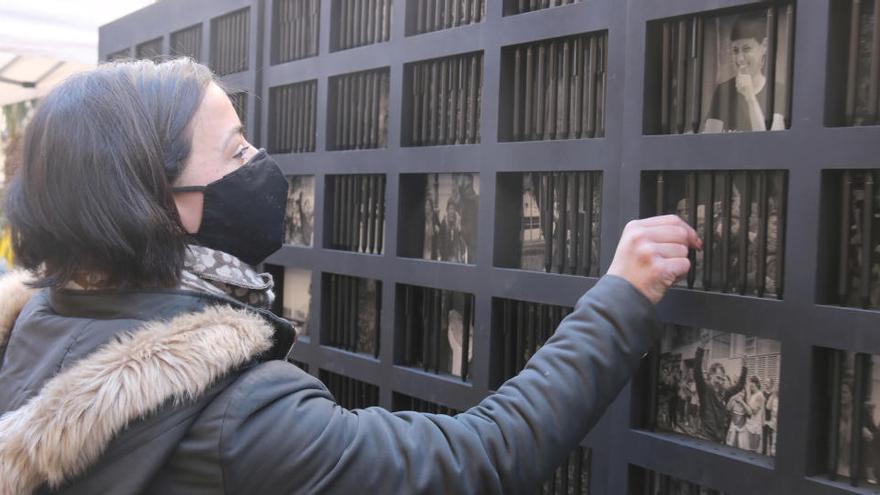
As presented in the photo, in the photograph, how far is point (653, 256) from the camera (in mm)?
1076

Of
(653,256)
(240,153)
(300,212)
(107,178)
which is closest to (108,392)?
(107,178)

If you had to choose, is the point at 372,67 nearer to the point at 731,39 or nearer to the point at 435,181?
the point at 435,181

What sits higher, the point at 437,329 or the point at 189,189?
the point at 189,189

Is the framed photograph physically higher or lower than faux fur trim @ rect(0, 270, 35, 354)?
higher

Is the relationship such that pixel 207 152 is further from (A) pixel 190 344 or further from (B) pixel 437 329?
(B) pixel 437 329

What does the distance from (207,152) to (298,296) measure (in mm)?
947

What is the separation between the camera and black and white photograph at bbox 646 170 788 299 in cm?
110

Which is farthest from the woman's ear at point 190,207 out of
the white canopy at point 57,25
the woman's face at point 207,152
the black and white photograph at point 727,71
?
the white canopy at point 57,25

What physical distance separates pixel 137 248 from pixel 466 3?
779 millimetres

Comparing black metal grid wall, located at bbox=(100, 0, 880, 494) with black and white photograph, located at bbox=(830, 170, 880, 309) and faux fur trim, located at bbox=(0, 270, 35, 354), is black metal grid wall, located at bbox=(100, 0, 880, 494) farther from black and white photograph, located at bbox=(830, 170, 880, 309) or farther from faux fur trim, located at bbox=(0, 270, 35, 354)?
faux fur trim, located at bbox=(0, 270, 35, 354)

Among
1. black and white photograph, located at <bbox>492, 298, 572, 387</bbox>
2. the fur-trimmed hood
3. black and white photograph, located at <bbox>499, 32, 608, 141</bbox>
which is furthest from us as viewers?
black and white photograph, located at <bbox>492, 298, 572, 387</bbox>

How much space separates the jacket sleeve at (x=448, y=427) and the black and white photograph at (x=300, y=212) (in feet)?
3.10

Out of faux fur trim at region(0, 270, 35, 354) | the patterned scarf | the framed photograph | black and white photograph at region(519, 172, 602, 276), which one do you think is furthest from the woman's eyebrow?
the framed photograph

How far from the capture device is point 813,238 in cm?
102
